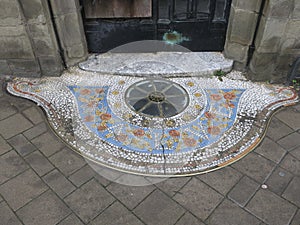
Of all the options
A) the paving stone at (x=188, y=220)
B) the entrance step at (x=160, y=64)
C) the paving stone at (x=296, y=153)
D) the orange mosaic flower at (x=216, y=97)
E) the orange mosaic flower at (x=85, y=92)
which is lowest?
the paving stone at (x=188, y=220)

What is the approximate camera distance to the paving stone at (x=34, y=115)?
14.0ft

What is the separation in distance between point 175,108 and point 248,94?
1.33 m

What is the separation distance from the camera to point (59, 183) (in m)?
3.39

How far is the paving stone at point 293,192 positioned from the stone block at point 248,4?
2753mm

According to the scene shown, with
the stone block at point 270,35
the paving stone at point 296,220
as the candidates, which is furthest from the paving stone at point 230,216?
the stone block at point 270,35

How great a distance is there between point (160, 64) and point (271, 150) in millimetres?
2519

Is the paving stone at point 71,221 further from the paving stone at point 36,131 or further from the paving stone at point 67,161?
the paving stone at point 36,131

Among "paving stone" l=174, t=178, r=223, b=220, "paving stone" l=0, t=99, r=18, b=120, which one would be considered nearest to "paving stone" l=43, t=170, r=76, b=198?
"paving stone" l=174, t=178, r=223, b=220

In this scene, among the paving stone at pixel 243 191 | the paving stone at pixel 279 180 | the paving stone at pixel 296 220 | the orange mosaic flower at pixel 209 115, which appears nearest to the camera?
the paving stone at pixel 296 220

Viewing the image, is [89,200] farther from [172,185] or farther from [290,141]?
[290,141]

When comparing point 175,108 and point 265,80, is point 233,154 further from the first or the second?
point 265,80

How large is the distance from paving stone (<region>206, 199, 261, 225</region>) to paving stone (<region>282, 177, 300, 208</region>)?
532 millimetres

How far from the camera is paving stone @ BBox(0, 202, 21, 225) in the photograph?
302cm

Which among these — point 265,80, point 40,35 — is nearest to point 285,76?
point 265,80
